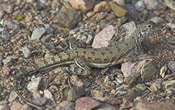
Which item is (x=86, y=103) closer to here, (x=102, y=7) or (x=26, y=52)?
(x=26, y=52)

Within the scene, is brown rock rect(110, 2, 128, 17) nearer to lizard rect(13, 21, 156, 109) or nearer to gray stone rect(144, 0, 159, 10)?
gray stone rect(144, 0, 159, 10)

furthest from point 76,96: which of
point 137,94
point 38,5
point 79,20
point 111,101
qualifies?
point 38,5

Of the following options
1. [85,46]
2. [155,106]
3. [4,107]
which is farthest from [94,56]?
[4,107]

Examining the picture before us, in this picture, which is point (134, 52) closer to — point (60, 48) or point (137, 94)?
point (137, 94)

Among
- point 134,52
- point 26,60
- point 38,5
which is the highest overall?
point 38,5

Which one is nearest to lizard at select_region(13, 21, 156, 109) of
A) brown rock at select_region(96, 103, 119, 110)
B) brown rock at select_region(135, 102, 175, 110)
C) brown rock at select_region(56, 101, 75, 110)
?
brown rock at select_region(56, 101, 75, 110)

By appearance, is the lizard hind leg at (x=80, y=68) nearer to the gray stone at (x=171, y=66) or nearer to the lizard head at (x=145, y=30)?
the lizard head at (x=145, y=30)
